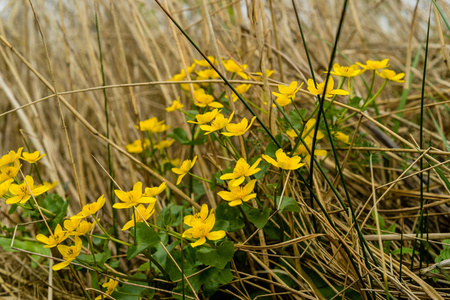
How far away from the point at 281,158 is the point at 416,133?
2.96 feet

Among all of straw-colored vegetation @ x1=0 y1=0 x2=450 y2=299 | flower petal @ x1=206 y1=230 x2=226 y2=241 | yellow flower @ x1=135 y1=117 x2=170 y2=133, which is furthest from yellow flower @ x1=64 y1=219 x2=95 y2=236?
yellow flower @ x1=135 y1=117 x2=170 y2=133

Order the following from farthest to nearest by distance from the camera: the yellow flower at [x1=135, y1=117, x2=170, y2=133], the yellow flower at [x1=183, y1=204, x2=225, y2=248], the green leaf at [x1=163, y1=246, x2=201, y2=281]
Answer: the yellow flower at [x1=135, y1=117, x2=170, y2=133] < the green leaf at [x1=163, y1=246, x2=201, y2=281] < the yellow flower at [x1=183, y1=204, x2=225, y2=248]

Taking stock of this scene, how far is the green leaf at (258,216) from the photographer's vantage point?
0.71 meters

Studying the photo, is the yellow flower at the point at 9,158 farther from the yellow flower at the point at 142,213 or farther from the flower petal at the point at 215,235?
the flower petal at the point at 215,235

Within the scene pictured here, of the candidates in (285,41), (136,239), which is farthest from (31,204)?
(285,41)

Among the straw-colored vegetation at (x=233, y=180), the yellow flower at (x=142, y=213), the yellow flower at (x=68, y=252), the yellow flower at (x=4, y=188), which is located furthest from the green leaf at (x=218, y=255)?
the yellow flower at (x=4, y=188)

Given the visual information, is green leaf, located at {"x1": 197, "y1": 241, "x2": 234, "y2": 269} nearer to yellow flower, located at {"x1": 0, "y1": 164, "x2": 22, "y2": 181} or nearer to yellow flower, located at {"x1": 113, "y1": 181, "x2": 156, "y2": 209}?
yellow flower, located at {"x1": 113, "y1": 181, "x2": 156, "y2": 209}

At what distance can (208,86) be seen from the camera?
1032 mm

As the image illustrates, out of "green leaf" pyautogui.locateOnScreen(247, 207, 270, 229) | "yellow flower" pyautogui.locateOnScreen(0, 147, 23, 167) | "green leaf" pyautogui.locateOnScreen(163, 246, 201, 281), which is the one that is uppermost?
"yellow flower" pyautogui.locateOnScreen(0, 147, 23, 167)

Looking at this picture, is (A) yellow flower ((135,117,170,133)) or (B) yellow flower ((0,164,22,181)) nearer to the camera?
(B) yellow flower ((0,164,22,181))

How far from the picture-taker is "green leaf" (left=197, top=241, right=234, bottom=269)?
704 millimetres

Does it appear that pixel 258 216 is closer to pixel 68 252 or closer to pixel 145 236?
pixel 145 236

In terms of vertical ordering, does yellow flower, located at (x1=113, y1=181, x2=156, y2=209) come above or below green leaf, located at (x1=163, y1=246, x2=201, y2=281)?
above

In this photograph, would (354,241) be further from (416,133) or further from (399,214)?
(416,133)
